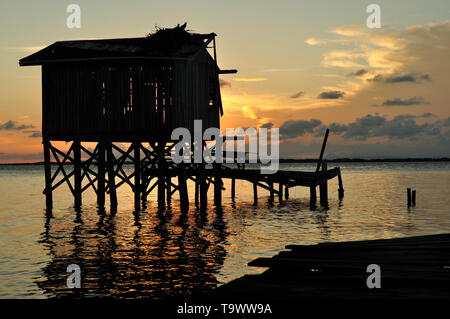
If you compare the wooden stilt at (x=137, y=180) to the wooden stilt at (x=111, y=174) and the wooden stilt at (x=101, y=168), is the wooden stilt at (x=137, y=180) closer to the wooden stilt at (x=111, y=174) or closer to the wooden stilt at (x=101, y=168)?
the wooden stilt at (x=111, y=174)

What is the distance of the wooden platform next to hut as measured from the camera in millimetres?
7289

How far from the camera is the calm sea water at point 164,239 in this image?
13.5 metres

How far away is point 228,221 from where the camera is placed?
27.7 metres

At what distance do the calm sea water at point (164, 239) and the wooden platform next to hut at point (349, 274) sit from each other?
362 centimetres

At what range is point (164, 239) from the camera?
21109 millimetres

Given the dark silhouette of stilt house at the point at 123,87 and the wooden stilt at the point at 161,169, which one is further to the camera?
the wooden stilt at the point at 161,169

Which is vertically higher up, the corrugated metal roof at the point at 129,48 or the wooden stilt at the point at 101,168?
A: the corrugated metal roof at the point at 129,48

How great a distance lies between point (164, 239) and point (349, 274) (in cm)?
1327

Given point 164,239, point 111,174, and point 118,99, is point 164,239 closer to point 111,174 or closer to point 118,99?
point 118,99

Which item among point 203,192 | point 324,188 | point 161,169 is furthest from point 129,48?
point 324,188

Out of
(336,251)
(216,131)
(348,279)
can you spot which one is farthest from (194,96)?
(348,279)

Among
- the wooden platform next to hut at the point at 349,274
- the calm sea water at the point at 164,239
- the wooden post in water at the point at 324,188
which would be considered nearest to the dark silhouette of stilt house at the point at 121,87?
the calm sea water at the point at 164,239

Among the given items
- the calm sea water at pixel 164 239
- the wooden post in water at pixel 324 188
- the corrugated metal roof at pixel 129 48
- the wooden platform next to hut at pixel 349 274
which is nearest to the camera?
the wooden platform next to hut at pixel 349 274
